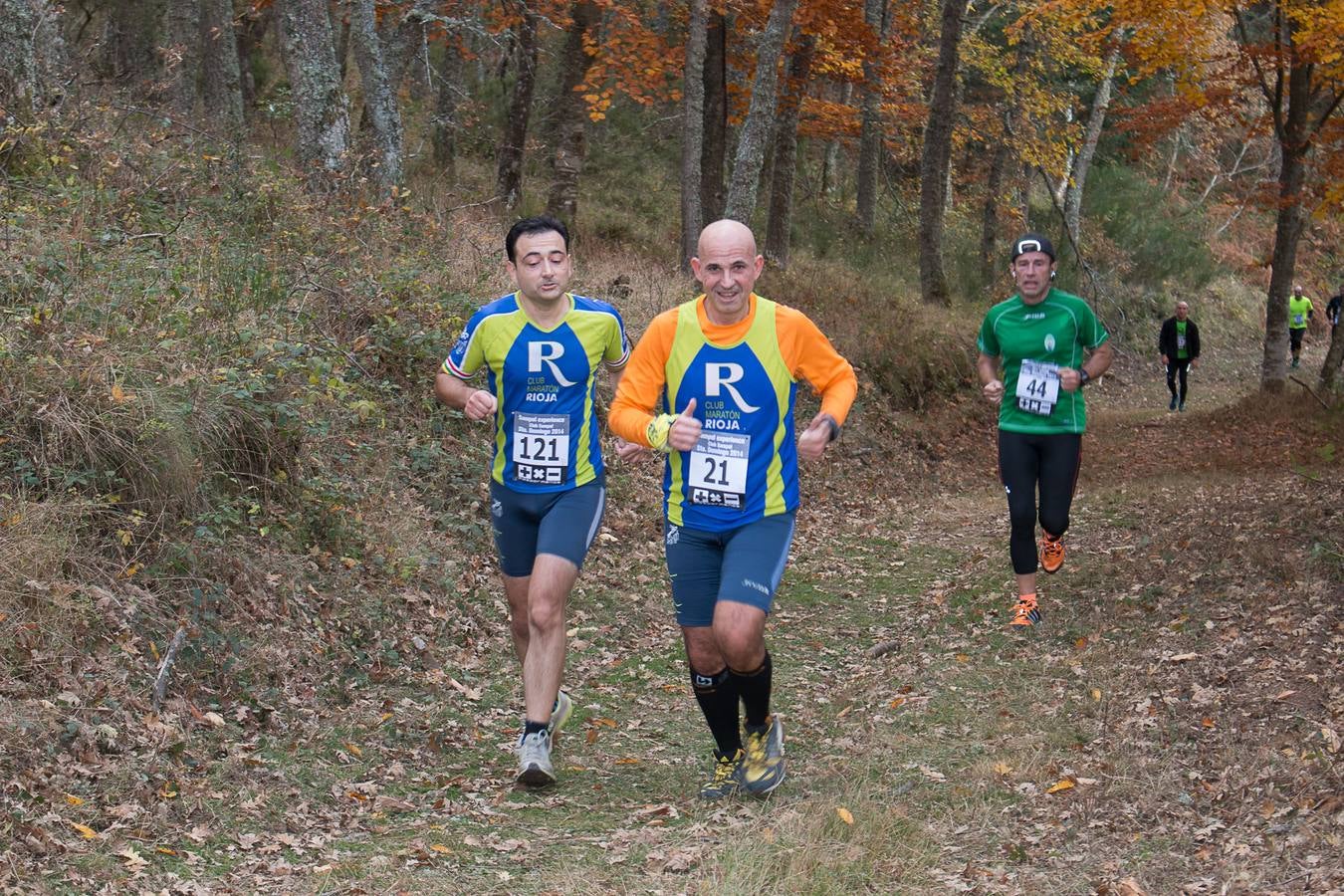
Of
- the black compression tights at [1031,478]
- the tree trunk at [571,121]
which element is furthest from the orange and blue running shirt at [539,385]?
the tree trunk at [571,121]

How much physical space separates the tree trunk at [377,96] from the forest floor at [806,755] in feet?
18.2

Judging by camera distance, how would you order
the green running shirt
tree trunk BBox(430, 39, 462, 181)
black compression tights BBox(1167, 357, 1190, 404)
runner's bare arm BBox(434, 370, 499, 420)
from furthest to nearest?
the green running shirt
black compression tights BBox(1167, 357, 1190, 404)
tree trunk BBox(430, 39, 462, 181)
runner's bare arm BBox(434, 370, 499, 420)

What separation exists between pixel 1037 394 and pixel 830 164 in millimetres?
27967

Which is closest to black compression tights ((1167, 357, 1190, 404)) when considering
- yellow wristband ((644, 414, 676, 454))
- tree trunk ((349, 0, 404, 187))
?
tree trunk ((349, 0, 404, 187))

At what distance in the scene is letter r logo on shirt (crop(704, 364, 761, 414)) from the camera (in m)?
5.61

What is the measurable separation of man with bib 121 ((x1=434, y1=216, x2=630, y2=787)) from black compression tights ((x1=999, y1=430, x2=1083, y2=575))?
3485 mm

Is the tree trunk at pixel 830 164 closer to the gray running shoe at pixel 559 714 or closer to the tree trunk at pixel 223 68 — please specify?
the tree trunk at pixel 223 68

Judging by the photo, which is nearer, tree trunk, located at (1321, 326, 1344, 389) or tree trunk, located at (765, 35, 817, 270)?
tree trunk, located at (1321, 326, 1344, 389)

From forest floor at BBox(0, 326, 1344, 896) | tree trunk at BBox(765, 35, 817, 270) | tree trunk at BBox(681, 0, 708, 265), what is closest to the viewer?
forest floor at BBox(0, 326, 1344, 896)

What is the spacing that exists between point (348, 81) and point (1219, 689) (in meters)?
24.0

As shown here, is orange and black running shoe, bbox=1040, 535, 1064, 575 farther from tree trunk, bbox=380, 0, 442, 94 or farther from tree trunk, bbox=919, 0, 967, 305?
tree trunk, bbox=919, 0, 967, 305

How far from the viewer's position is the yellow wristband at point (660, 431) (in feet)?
17.8

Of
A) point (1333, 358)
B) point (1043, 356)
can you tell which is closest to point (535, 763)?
point (1043, 356)

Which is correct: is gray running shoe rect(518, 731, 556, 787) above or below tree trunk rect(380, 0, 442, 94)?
below
